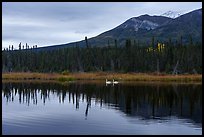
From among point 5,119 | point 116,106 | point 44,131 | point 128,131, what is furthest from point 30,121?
point 116,106

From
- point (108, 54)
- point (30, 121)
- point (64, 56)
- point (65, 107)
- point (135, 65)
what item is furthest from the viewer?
point (64, 56)

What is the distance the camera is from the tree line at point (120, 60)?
3516 inches

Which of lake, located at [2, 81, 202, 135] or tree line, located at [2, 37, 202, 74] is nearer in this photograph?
lake, located at [2, 81, 202, 135]

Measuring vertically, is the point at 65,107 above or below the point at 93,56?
below

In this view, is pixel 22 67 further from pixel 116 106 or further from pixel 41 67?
pixel 116 106

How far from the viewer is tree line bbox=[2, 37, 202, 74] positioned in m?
89.3

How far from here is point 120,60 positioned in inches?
3986

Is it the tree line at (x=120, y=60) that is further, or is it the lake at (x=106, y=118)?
the tree line at (x=120, y=60)

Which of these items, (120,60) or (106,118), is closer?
(106,118)

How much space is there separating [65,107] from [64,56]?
3532 inches

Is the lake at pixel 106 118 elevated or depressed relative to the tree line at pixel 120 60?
depressed

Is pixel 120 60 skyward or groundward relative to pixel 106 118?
skyward

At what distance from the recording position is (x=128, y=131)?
1759cm

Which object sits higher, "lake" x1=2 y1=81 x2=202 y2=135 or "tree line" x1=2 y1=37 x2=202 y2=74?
"tree line" x1=2 y1=37 x2=202 y2=74
